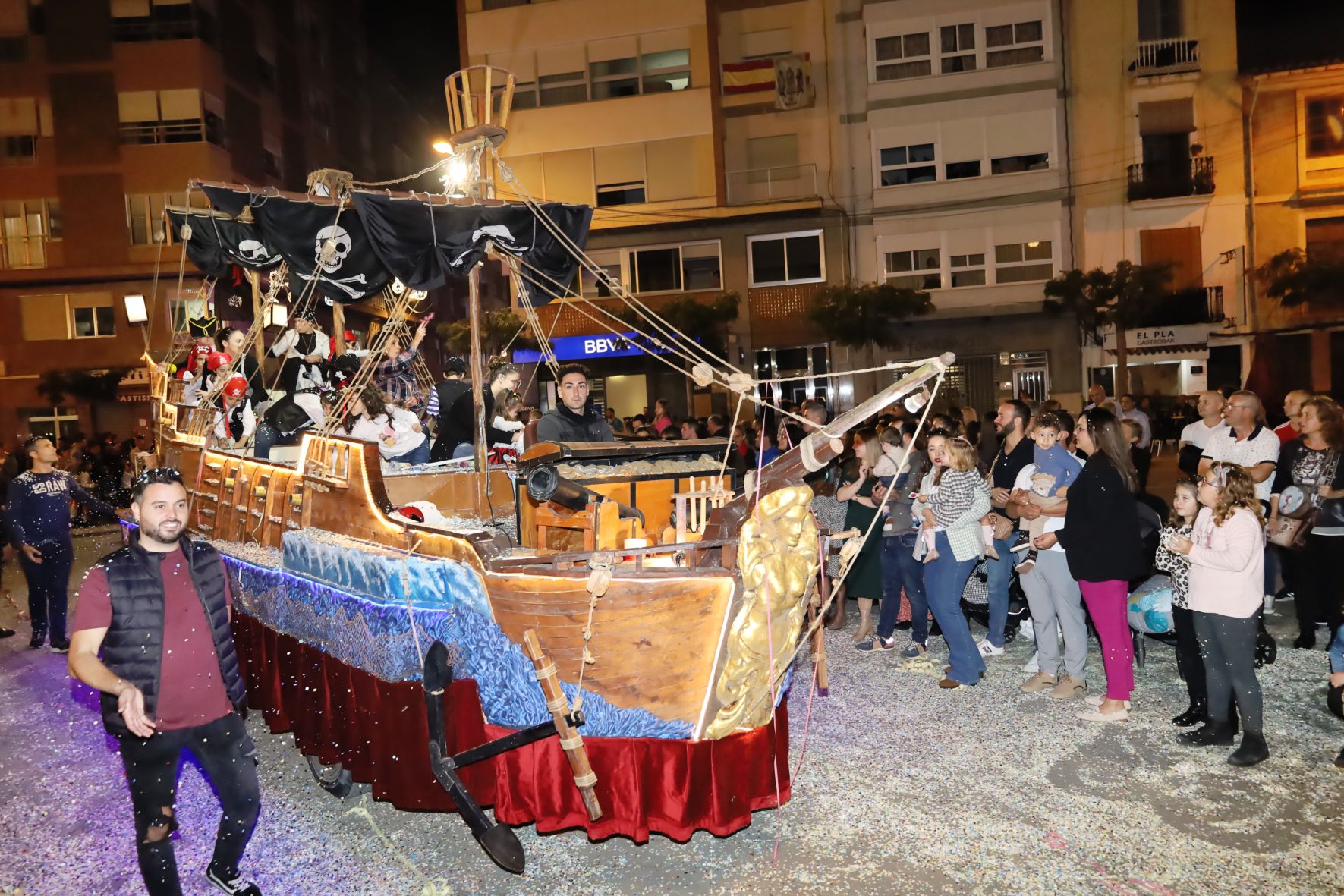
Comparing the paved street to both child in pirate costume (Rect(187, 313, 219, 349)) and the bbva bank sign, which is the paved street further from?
the bbva bank sign

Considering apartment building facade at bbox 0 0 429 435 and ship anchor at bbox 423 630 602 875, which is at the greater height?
apartment building facade at bbox 0 0 429 435

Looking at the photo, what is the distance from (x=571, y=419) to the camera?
6469mm

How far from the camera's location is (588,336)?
21328 mm

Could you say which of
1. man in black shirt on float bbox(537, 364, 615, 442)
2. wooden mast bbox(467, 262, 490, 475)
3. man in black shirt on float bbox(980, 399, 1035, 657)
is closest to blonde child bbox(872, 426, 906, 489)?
man in black shirt on float bbox(980, 399, 1035, 657)

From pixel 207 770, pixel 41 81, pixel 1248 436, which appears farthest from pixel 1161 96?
pixel 41 81

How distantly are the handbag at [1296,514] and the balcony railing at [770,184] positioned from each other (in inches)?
641

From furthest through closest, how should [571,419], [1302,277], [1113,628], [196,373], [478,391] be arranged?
[1302,277]
[196,373]
[571,419]
[478,391]
[1113,628]

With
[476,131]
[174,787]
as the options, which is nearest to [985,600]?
[476,131]

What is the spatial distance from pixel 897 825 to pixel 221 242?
295 inches

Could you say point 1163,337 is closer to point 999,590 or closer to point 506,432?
point 999,590

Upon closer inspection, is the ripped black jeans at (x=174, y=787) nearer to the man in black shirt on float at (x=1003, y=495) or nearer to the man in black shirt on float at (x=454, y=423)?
the man in black shirt on float at (x=454, y=423)

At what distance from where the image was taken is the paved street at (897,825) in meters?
3.65

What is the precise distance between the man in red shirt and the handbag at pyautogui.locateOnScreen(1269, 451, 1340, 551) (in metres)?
6.46

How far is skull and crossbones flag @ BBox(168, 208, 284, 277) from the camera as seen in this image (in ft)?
26.3
